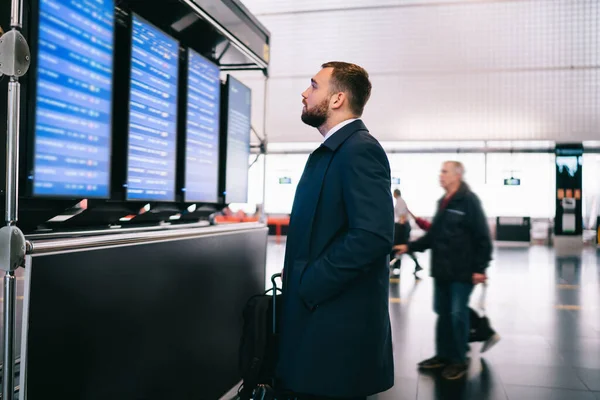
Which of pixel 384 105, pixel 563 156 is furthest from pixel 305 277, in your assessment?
pixel 563 156

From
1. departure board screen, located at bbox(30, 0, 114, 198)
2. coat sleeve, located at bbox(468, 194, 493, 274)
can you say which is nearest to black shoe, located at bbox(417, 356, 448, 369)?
coat sleeve, located at bbox(468, 194, 493, 274)

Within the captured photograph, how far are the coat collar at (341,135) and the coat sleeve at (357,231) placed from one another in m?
0.04

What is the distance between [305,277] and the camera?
160 cm

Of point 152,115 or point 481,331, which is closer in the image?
point 152,115

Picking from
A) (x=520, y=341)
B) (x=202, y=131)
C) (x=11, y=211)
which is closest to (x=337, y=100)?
(x=11, y=211)

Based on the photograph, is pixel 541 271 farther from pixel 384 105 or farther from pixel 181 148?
pixel 181 148

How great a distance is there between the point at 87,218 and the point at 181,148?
0.71 m

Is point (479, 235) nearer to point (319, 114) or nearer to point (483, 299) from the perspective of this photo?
point (319, 114)

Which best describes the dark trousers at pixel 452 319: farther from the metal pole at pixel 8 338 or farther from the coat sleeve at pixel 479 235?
the metal pole at pixel 8 338

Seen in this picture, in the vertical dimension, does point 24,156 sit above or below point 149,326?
above

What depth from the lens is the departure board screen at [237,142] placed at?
3.43 meters

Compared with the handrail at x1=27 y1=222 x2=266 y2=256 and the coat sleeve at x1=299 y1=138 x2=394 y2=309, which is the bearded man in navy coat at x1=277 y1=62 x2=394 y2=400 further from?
the handrail at x1=27 y1=222 x2=266 y2=256

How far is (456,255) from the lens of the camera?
3.69 m

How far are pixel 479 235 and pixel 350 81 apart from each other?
238 cm
